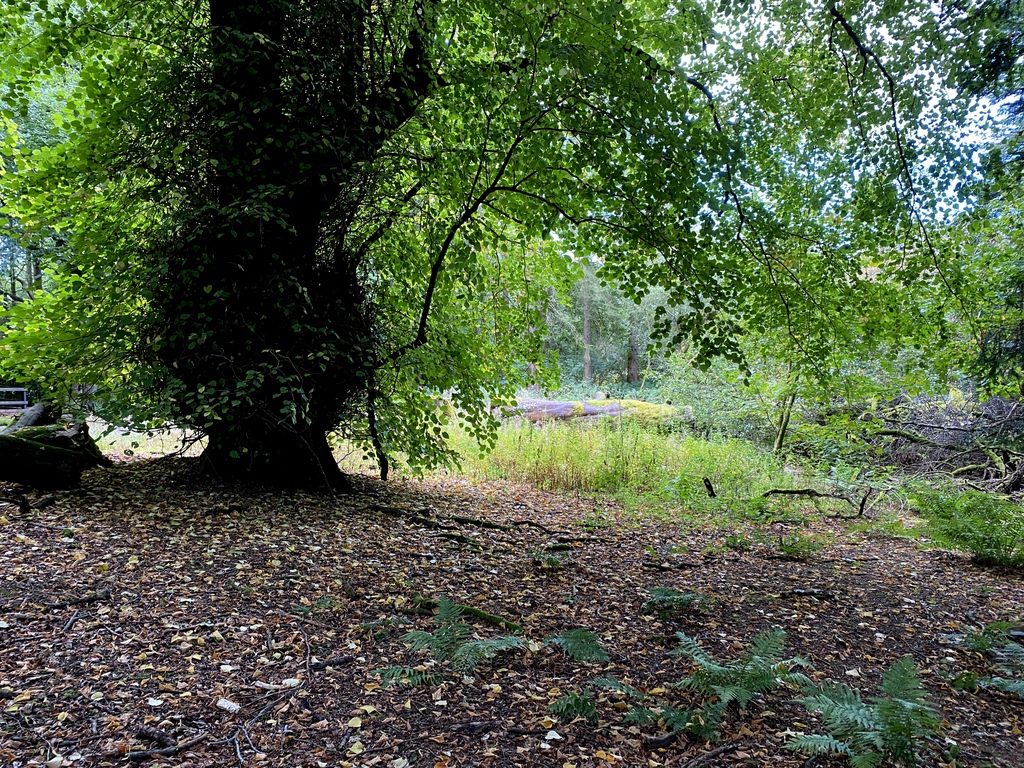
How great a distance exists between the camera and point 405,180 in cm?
579

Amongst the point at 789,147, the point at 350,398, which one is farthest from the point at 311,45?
the point at 789,147

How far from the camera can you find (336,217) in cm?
533

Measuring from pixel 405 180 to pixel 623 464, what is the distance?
5141 millimetres

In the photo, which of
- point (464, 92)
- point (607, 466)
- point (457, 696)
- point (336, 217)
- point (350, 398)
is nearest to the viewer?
point (457, 696)

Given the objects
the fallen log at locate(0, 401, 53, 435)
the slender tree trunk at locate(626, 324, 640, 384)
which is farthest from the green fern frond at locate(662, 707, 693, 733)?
the slender tree trunk at locate(626, 324, 640, 384)

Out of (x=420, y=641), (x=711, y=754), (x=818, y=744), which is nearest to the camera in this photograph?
(x=818, y=744)

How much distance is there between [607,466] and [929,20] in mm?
6072

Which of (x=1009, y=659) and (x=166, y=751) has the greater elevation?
(x=166, y=751)

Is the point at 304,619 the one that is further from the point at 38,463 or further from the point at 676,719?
the point at 38,463

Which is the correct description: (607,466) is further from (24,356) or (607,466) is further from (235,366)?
(24,356)

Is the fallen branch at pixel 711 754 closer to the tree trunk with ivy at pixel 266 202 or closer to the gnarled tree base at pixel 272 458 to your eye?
the tree trunk with ivy at pixel 266 202

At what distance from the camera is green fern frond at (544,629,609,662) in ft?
9.78

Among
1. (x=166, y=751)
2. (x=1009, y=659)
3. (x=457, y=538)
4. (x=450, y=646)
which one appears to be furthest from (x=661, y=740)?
(x=457, y=538)

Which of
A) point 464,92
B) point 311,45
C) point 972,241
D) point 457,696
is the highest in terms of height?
point 311,45
